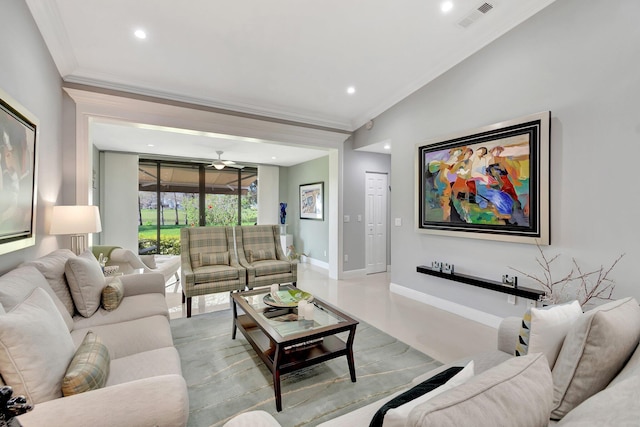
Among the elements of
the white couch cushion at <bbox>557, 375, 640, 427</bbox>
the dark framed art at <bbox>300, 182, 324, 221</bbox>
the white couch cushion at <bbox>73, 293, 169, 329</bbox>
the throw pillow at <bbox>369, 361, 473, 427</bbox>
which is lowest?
the white couch cushion at <bbox>73, 293, 169, 329</bbox>

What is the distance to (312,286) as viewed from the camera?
5004 millimetres

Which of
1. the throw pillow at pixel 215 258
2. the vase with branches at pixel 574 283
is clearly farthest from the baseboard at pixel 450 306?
the throw pillow at pixel 215 258

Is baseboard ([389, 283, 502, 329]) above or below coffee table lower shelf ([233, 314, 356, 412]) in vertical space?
below

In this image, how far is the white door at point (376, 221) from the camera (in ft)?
19.1

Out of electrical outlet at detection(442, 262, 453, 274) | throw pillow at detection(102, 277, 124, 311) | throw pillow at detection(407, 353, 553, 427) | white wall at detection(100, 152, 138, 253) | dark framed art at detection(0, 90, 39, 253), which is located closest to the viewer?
throw pillow at detection(407, 353, 553, 427)

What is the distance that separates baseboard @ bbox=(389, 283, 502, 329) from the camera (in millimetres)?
3311

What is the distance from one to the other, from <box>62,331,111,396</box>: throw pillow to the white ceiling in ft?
8.76

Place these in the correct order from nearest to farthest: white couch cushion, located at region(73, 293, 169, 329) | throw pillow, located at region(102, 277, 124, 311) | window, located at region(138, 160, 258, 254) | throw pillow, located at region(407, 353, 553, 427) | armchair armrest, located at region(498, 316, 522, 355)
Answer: throw pillow, located at region(407, 353, 553, 427) → armchair armrest, located at region(498, 316, 522, 355) → white couch cushion, located at region(73, 293, 169, 329) → throw pillow, located at region(102, 277, 124, 311) → window, located at region(138, 160, 258, 254)

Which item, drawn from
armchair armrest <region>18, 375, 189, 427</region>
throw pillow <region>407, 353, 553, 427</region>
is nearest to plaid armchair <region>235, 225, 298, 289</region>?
armchair armrest <region>18, 375, 189, 427</region>

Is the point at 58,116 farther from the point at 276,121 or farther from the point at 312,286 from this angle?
the point at 312,286

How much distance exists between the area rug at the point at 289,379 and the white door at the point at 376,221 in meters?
2.95

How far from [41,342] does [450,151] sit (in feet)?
12.7

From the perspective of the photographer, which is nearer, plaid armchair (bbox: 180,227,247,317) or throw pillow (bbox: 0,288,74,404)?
throw pillow (bbox: 0,288,74,404)

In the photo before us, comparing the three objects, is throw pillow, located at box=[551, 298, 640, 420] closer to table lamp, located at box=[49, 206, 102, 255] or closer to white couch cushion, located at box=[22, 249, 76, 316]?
white couch cushion, located at box=[22, 249, 76, 316]
